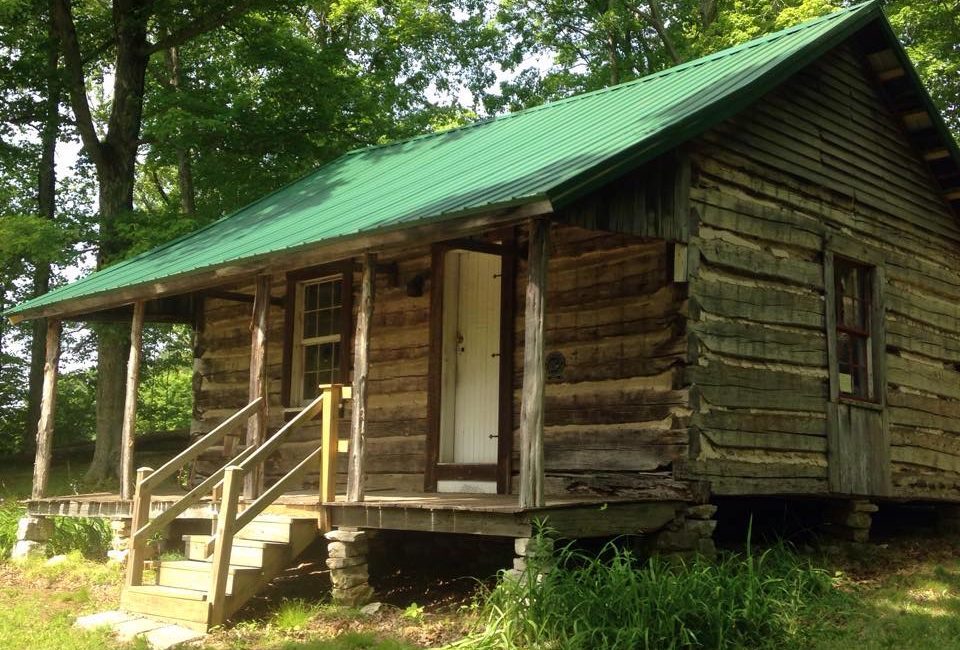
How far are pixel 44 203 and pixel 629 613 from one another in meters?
24.0

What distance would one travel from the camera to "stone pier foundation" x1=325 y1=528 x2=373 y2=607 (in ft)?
28.7

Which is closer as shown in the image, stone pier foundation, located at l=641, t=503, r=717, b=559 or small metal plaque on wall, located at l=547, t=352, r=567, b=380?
stone pier foundation, located at l=641, t=503, r=717, b=559

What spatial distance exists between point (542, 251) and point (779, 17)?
59.7 feet

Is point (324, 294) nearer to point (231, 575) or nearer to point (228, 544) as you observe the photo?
point (231, 575)

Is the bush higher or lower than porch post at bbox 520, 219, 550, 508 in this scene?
lower

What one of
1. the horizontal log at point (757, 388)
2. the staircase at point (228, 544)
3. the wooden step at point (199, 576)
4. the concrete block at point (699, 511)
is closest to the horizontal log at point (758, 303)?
the horizontal log at point (757, 388)

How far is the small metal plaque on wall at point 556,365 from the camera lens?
10383 millimetres

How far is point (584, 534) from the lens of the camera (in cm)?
807

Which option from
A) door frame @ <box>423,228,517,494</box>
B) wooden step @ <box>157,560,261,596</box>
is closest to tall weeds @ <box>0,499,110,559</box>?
wooden step @ <box>157,560,261,596</box>

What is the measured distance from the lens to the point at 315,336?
514 inches

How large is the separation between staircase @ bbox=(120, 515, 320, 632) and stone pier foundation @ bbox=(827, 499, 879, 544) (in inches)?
220

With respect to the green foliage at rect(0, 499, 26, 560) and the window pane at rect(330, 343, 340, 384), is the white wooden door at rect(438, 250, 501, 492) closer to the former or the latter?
the window pane at rect(330, 343, 340, 384)

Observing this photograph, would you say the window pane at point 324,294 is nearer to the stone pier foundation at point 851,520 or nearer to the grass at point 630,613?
the grass at point 630,613

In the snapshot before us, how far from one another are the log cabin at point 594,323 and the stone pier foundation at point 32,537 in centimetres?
37
